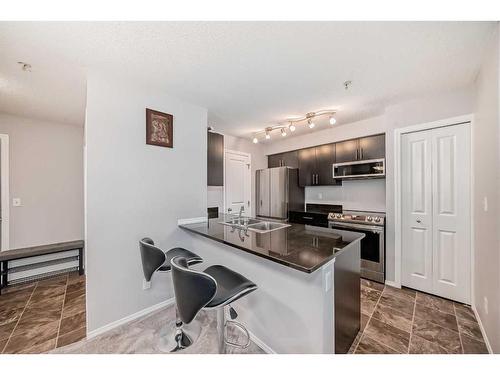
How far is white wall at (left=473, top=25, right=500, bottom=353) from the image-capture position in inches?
53.8

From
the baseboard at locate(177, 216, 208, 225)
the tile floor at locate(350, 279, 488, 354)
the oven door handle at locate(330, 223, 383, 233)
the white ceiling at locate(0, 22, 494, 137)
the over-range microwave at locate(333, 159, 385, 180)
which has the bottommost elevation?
the tile floor at locate(350, 279, 488, 354)

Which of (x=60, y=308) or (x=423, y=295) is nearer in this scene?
(x=60, y=308)

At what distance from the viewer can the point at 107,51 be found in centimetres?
153

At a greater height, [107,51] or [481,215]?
[107,51]

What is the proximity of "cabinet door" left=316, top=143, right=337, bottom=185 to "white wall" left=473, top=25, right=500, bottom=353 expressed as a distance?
5.75 feet

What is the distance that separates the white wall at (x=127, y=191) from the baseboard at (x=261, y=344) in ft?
3.81

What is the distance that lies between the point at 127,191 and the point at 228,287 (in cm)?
140

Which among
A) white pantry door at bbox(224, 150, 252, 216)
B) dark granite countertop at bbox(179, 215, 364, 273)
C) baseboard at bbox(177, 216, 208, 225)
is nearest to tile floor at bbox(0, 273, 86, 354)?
baseboard at bbox(177, 216, 208, 225)

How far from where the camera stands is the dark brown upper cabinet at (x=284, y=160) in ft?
13.6

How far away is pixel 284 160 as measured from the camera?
4.34 metres

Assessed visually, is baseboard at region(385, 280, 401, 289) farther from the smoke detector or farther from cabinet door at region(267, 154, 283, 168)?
the smoke detector
